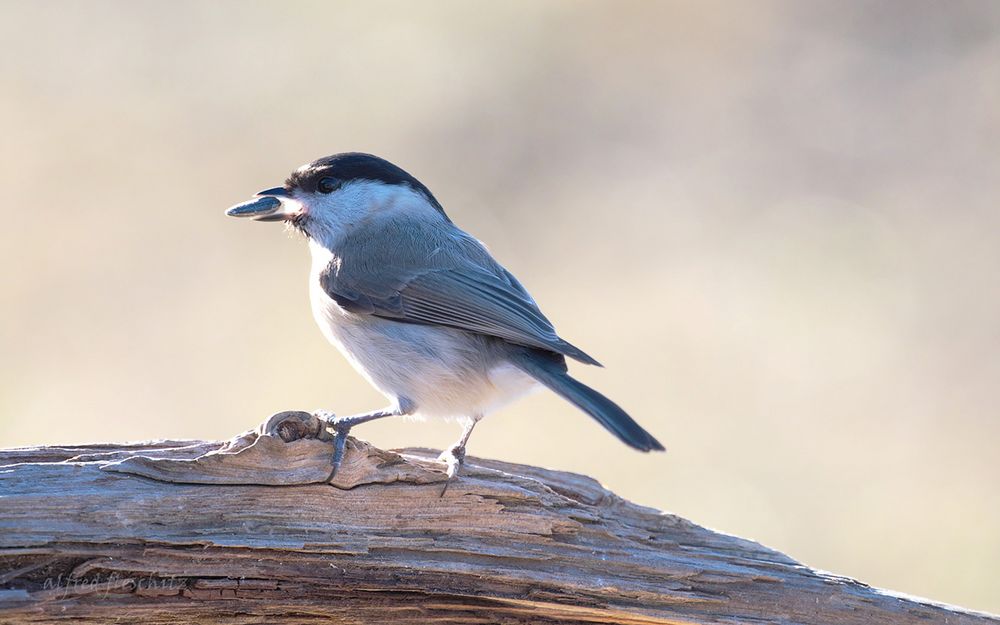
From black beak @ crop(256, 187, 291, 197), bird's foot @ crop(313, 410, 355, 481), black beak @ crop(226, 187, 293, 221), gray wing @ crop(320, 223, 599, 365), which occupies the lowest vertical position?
bird's foot @ crop(313, 410, 355, 481)

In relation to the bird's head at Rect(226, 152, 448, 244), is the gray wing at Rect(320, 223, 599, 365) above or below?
below

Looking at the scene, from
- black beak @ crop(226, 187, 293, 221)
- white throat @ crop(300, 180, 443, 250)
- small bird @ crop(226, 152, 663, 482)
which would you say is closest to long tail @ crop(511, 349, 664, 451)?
small bird @ crop(226, 152, 663, 482)

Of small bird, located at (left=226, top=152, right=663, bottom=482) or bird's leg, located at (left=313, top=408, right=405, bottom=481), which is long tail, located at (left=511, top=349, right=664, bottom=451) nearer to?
small bird, located at (left=226, top=152, right=663, bottom=482)

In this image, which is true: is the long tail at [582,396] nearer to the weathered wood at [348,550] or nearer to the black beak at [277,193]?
the weathered wood at [348,550]

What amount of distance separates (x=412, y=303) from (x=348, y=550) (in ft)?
3.89

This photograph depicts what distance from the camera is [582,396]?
3834 millimetres

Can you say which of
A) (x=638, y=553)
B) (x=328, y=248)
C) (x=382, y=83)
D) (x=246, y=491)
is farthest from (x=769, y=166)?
(x=246, y=491)

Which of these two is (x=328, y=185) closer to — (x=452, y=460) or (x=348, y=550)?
(x=452, y=460)

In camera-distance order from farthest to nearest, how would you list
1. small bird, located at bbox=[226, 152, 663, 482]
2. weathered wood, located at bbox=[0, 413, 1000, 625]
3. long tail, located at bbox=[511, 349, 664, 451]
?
small bird, located at bbox=[226, 152, 663, 482] < long tail, located at bbox=[511, 349, 664, 451] < weathered wood, located at bbox=[0, 413, 1000, 625]

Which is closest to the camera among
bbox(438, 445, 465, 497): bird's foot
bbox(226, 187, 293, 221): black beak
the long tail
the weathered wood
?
Answer: the weathered wood

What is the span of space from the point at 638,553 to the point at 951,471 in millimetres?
4343

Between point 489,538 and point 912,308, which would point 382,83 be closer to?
point 912,308

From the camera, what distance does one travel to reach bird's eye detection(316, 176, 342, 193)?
4852mm

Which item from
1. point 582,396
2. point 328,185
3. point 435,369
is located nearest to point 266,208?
point 328,185
